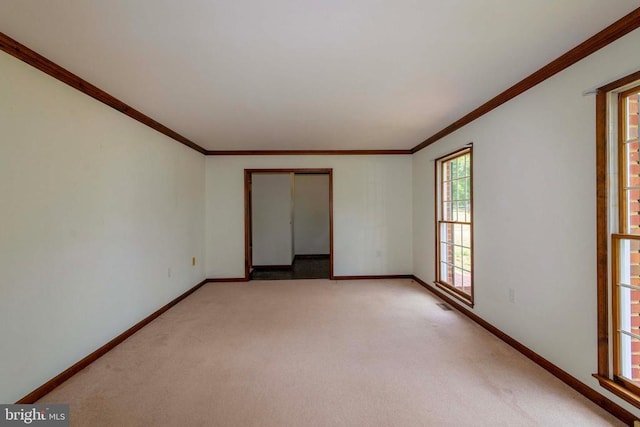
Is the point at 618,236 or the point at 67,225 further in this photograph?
the point at 67,225

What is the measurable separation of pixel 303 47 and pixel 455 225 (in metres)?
3.05

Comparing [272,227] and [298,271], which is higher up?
[272,227]

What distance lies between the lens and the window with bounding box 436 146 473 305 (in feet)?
11.4

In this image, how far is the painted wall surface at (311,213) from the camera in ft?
25.7

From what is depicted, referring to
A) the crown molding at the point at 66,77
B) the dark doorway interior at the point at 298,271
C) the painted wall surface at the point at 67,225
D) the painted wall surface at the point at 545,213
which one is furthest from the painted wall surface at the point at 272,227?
the painted wall surface at the point at 545,213

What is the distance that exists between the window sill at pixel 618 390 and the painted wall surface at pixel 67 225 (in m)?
3.64

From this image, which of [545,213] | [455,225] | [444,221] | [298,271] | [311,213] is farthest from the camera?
[311,213]

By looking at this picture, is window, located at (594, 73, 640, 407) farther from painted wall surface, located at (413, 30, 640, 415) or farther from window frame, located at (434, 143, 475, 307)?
window frame, located at (434, 143, 475, 307)

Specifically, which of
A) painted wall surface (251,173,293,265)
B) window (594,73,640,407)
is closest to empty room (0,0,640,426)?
window (594,73,640,407)

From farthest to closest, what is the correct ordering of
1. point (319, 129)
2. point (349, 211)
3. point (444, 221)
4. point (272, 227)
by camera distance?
point (272, 227), point (349, 211), point (444, 221), point (319, 129)

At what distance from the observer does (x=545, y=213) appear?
2.21 m

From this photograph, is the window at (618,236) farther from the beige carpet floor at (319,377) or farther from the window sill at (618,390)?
the beige carpet floor at (319,377)

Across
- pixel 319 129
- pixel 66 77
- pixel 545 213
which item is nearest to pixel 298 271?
pixel 319 129

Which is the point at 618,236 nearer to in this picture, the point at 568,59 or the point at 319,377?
the point at 568,59
